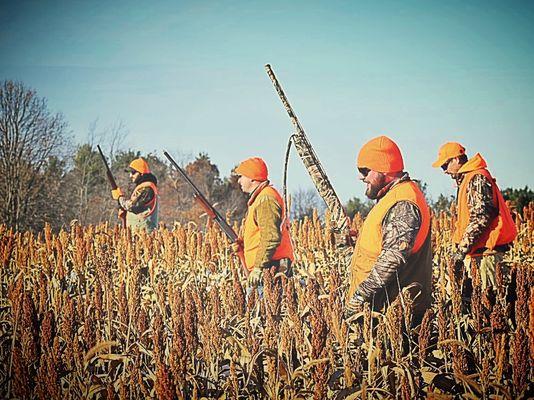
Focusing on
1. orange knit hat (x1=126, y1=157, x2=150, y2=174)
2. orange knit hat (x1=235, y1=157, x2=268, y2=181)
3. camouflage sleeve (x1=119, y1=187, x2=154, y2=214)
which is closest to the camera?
orange knit hat (x1=235, y1=157, x2=268, y2=181)

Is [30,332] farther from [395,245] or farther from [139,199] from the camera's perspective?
[139,199]

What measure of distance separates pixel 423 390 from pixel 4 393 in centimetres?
230

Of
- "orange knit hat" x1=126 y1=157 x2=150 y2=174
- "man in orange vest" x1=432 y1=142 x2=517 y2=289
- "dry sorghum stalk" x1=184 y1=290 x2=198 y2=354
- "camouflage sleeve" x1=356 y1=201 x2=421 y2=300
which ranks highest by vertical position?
"orange knit hat" x1=126 y1=157 x2=150 y2=174

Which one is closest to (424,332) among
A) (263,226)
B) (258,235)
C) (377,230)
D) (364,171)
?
(377,230)

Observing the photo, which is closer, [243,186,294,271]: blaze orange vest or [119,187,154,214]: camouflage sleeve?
[243,186,294,271]: blaze orange vest

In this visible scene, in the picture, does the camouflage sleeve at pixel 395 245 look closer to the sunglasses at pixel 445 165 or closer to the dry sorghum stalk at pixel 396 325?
the dry sorghum stalk at pixel 396 325

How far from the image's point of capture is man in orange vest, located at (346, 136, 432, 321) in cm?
341

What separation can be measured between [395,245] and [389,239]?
0.17 feet

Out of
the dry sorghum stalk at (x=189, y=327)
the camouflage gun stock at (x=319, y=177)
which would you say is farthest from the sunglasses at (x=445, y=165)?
the dry sorghum stalk at (x=189, y=327)

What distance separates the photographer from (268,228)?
4852 millimetres

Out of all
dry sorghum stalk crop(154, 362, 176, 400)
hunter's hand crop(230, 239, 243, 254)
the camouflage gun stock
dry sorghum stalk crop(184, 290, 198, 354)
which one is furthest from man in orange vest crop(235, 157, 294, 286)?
dry sorghum stalk crop(154, 362, 176, 400)

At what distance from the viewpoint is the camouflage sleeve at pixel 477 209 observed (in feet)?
16.8

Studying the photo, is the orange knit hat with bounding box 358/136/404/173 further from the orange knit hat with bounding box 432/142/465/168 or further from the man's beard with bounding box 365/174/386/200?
the orange knit hat with bounding box 432/142/465/168

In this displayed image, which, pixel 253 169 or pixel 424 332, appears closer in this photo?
pixel 424 332
